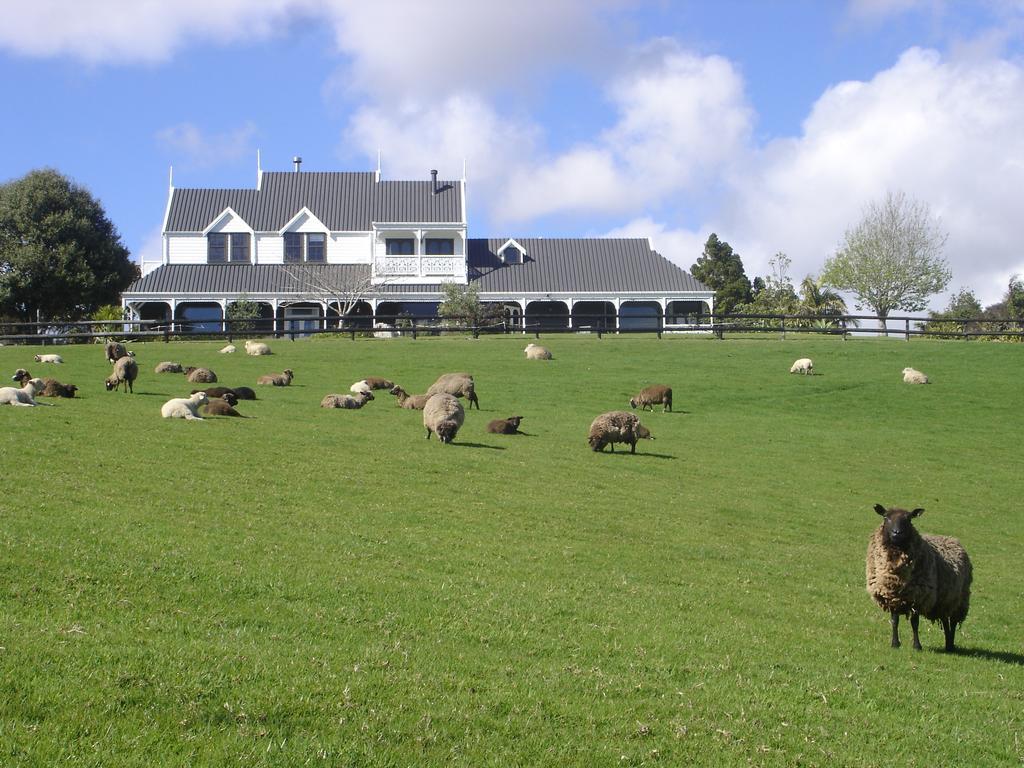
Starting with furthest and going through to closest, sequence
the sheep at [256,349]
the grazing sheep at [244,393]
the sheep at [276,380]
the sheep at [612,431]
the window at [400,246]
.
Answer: the window at [400,246]
the sheep at [256,349]
the sheep at [276,380]
the grazing sheep at [244,393]
the sheep at [612,431]

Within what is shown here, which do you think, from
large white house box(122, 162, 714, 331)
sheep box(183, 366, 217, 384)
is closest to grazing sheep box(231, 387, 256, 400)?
sheep box(183, 366, 217, 384)

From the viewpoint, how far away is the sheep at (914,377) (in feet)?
137

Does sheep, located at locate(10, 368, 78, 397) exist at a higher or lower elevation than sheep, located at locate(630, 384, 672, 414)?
higher

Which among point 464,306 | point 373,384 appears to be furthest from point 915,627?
point 464,306

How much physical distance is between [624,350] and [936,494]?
2567 centimetres

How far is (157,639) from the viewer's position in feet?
31.2

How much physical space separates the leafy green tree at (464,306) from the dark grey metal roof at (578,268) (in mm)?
3565

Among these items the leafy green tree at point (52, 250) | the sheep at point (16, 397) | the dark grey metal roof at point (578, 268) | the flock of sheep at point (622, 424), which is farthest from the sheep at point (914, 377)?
the leafy green tree at point (52, 250)

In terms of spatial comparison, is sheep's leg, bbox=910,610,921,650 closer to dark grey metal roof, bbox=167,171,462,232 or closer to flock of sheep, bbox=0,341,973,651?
flock of sheep, bbox=0,341,973,651

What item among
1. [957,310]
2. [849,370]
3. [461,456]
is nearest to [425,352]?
[849,370]

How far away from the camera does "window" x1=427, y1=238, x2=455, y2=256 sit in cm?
8225

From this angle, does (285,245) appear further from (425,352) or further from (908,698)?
(908,698)

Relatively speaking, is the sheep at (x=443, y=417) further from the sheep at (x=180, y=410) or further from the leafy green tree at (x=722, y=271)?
the leafy green tree at (x=722, y=271)

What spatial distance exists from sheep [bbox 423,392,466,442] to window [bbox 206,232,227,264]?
58.8 meters
